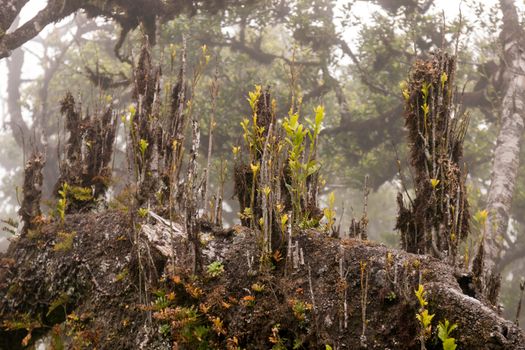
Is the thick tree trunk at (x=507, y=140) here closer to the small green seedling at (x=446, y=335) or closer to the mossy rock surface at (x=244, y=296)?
the mossy rock surface at (x=244, y=296)

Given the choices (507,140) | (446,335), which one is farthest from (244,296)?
(507,140)

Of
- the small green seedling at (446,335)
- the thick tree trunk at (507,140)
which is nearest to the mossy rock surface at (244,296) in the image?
the small green seedling at (446,335)

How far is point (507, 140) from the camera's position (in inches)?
396

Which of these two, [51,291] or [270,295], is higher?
[270,295]

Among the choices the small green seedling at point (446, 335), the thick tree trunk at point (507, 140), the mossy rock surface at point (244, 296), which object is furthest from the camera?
the thick tree trunk at point (507, 140)

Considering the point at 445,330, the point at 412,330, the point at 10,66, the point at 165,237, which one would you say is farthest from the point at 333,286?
the point at 10,66

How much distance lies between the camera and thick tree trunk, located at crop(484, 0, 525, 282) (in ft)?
29.7

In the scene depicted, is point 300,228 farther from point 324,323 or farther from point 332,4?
point 332,4

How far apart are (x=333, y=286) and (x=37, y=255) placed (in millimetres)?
3363

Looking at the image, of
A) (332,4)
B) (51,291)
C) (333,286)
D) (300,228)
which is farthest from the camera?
(332,4)

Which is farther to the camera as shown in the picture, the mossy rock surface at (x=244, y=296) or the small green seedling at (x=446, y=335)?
the mossy rock surface at (x=244, y=296)

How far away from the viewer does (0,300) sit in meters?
4.62

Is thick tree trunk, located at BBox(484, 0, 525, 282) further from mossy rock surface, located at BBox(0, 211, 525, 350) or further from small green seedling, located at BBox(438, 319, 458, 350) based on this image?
small green seedling, located at BBox(438, 319, 458, 350)

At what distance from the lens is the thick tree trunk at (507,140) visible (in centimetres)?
904
